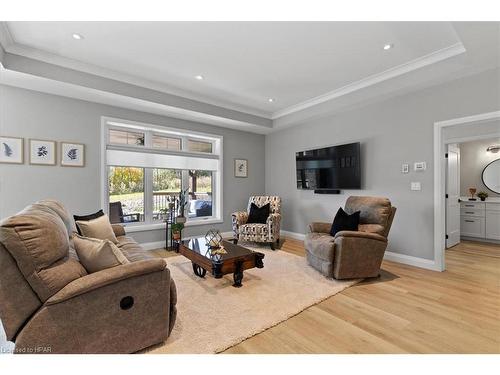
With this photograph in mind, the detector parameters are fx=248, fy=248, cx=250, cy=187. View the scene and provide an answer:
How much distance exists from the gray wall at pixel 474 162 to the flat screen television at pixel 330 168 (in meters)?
3.32

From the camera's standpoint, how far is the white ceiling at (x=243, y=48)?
8.03 ft

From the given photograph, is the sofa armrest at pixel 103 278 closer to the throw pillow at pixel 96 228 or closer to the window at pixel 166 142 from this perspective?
the throw pillow at pixel 96 228

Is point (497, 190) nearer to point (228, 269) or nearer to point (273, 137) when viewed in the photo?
point (273, 137)

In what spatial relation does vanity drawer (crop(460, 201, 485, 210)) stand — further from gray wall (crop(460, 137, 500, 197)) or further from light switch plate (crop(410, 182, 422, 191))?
light switch plate (crop(410, 182, 422, 191))

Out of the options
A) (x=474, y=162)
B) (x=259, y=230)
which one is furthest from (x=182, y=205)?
(x=474, y=162)

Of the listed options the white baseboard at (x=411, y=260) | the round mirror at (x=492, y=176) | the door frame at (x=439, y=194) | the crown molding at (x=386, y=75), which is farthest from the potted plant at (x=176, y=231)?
the round mirror at (x=492, y=176)

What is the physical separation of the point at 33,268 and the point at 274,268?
102 inches

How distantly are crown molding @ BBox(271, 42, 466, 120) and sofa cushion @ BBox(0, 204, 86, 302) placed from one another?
406 cm

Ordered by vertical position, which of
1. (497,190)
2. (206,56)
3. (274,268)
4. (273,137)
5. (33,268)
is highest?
(206,56)

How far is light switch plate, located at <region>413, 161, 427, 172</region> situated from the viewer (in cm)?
340

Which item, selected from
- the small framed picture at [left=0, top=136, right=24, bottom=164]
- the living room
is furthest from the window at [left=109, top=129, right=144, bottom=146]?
the small framed picture at [left=0, top=136, right=24, bottom=164]

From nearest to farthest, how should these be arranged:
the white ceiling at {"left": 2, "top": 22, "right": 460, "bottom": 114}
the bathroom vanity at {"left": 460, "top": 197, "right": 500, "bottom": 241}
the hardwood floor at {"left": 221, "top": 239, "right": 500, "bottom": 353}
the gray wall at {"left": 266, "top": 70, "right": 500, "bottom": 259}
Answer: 1. the hardwood floor at {"left": 221, "top": 239, "right": 500, "bottom": 353}
2. the white ceiling at {"left": 2, "top": 22, "right": 460, "bottom": 114}
3. the gray wall at {"left": 266, "top": 70, "right": 500, "bottom": 259}
4. the bathroom vanity at {"left": 460, "top": 197, "right": 500, "bottom": 241}
